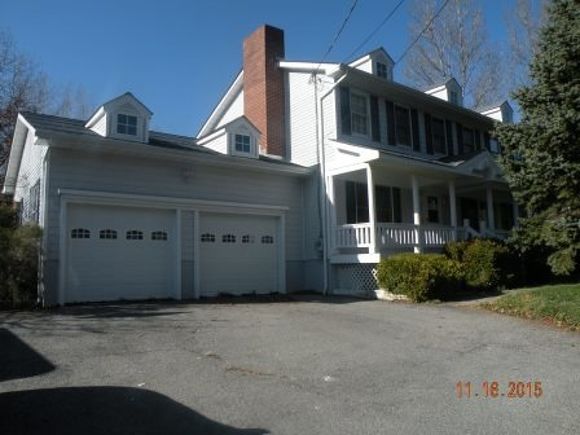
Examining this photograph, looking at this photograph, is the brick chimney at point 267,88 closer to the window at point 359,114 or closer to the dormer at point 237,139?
the dormer at point 237,139

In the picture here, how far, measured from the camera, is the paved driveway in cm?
496

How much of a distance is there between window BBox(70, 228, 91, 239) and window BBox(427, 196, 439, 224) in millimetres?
13235

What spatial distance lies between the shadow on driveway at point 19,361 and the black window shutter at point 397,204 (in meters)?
14.4

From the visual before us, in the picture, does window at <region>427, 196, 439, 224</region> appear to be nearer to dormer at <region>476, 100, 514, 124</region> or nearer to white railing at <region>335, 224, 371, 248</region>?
white railing at <region>335, 224, 371, 248</region>

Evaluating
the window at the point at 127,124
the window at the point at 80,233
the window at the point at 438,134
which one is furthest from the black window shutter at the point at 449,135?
the window at the point at 80,233

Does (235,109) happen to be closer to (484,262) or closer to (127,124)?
(127,124)

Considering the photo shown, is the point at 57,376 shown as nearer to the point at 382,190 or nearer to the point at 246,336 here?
the point at 246,336

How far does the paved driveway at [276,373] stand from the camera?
4.96 meters

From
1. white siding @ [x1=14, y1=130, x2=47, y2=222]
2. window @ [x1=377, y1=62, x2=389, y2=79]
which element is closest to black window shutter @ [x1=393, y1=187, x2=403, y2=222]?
window @ [x1=377, y1=62, x2=389, y2=79]

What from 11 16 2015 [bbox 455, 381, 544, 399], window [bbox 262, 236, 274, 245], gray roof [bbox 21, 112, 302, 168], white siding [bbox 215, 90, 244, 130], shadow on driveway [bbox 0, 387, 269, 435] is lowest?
11 16 2015 [bbox 455, 381, 544, 399]

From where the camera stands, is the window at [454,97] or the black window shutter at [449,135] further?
the window at [454,97]

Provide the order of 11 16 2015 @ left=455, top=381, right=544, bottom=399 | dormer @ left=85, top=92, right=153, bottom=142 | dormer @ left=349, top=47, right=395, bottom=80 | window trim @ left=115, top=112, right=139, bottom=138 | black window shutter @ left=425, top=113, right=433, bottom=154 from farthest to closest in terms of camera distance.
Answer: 1. black window shutter @ left=425, top=113, right=433, bottom=154
2. dormer @ left=349, top=47, right=395, bottom=80
3. window trim @ left=115, top=112, right=139, bottom=138
4. dormer @ left=85, top=92, right=153, bottom=142
5. 11 16 2015 @ left=455, top=381, right=544, bottom=399

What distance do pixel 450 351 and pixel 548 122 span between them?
7399mm

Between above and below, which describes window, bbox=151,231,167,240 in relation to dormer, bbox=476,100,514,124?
below
